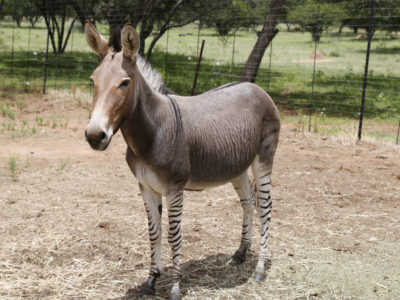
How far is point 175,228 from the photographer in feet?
12.7

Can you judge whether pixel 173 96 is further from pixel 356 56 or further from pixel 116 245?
pixel 356 56

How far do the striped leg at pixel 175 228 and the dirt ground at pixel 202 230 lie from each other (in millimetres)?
174

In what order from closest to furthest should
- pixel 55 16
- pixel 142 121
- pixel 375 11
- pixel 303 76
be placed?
pixel 142 121 → pixel 303 76 → pixel 375 11 → pixel 55 16

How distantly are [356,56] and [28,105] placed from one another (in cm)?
2102

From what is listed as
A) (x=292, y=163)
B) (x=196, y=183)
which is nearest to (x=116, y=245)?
(x=196, y=183)

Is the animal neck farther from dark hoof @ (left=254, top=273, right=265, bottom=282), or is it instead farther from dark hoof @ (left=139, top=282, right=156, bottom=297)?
dark hoof @ (left=254, top=273, right=265, bottom=282)

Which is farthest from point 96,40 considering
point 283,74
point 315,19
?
point 283,74

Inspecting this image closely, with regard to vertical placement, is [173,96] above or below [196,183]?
above

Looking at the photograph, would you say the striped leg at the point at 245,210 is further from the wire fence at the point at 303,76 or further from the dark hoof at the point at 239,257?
the wire fence at the point at 303,76

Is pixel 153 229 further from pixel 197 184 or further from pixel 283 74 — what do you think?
pixel 283 74

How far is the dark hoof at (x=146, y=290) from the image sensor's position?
13.1 ft

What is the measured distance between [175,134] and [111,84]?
793 mm

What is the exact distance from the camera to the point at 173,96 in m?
4.14

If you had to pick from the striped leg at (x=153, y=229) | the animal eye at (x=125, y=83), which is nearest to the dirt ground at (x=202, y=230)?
the striped leg at (x=153, y=229)
